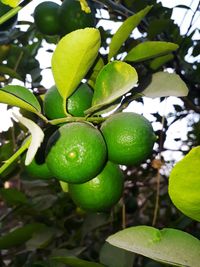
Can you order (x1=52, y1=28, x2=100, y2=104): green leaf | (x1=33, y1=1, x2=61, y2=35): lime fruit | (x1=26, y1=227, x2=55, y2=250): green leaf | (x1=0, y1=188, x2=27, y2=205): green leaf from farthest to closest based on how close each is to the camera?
(x1=26, y1=227, x2=55, y2=250): green leaf → (x1=0, y1=188, x2=27, y2=205): green leaf → (x1=33, y1=1, x2=61, y2=35): lime fruit → (x1=52, y1=28, x2=100, y2=104): green leaf

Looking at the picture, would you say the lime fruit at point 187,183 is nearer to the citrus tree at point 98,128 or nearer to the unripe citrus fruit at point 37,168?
the citrus tree at point 98,128

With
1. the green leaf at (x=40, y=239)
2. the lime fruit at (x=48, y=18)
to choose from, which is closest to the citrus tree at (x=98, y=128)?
the lime fruit at (x=48, y=18)

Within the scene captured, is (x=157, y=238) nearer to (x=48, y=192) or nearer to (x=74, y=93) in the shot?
(x=74, y=93)

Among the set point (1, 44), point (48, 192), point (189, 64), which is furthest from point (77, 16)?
point (48, 192)

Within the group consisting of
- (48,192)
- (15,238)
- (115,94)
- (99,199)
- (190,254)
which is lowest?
(48,192)

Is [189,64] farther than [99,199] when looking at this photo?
Yes

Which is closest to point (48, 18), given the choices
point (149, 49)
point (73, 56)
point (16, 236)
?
point (149, 49)

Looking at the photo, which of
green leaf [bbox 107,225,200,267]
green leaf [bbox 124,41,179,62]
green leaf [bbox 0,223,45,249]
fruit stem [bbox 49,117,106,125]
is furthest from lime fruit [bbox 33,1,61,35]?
green leaf [bbox 107,225,200,267]

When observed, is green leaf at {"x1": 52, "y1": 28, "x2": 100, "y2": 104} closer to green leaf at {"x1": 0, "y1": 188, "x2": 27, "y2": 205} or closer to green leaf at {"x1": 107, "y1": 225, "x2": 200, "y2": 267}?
green leaf at {"x1": 107, "y1": 225, "x2": 200, "y2": 267}
